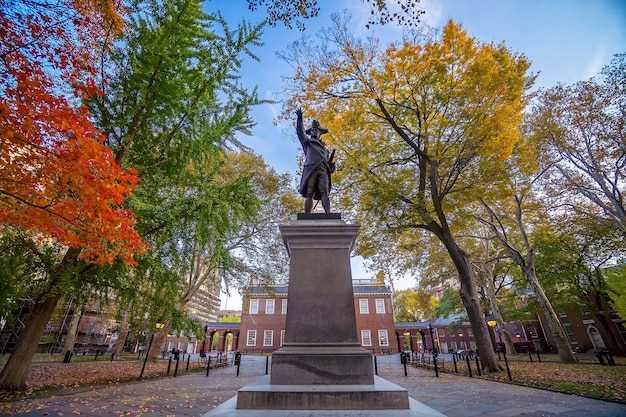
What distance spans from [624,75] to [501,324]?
66.2ft

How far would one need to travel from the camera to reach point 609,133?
1377 centimetres

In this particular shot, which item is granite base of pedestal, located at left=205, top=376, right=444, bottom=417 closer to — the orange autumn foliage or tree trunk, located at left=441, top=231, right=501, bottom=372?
the orange autumn foliage

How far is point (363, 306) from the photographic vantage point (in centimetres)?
4225


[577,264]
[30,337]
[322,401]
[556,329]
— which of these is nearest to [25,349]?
[30,337]

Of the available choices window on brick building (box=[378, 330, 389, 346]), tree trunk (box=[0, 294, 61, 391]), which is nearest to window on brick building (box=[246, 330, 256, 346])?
window on brick building (box=[378, 330, 389, 346])

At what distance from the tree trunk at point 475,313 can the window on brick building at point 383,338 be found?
29.9 metres

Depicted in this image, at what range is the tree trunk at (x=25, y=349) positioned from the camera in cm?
775

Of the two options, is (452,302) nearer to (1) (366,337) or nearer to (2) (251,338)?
(1) (366,337)

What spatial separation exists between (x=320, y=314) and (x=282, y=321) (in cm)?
3981

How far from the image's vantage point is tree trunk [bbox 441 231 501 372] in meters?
12.4

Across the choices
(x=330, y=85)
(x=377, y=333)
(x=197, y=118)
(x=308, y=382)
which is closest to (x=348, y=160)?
(x=330, y=85)

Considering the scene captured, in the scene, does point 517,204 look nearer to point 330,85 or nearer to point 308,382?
point 330,85

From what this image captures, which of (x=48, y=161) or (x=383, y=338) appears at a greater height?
(x=48, y=161)

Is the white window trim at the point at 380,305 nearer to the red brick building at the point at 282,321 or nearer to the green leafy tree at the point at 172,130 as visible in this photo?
the red brick building at the point at 282,321
